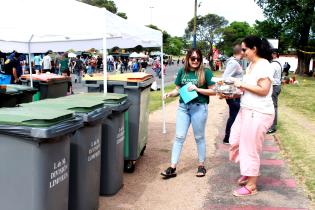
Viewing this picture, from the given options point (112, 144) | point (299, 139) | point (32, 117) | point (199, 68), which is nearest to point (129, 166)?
point (112, 144)

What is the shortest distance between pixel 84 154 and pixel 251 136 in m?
1.99

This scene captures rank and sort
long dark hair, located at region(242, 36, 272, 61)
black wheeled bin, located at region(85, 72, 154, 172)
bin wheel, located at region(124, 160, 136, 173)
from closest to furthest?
long dark hair, located at region(242, 36, 272, 61), black wheeled bin, located at region(85, 72, 154, 172), bin wheel, located at region(124, 160, 136, 173)

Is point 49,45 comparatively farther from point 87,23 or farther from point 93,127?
point 93,127

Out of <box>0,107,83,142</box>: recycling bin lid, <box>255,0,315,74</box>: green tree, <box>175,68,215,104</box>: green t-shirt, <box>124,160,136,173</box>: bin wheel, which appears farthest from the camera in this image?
<box>255,0,315,74</box>: green tree

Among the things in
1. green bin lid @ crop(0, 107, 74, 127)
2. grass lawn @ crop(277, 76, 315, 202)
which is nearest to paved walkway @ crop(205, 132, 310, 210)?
grass lawn @ crop(277, 76, 315, 202)

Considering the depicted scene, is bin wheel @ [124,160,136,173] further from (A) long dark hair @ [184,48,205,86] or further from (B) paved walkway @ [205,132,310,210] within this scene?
(A) long dark hair @ [184,48,205,86]

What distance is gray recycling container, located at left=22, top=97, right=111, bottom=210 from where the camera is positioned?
4125 mm

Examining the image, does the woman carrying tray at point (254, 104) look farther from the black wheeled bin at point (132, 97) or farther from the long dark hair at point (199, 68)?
the black wheeled bin at point (132, 97)

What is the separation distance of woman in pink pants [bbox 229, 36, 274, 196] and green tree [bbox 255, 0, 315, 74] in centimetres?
3305

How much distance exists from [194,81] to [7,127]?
10.00ft

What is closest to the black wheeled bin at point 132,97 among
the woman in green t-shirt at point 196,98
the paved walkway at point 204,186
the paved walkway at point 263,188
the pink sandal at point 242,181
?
the paved walkway at point 204,186

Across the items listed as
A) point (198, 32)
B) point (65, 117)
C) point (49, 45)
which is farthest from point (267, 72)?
point (198, 32)

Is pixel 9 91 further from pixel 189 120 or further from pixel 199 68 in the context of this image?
pixel 199 68

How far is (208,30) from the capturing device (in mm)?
71625
